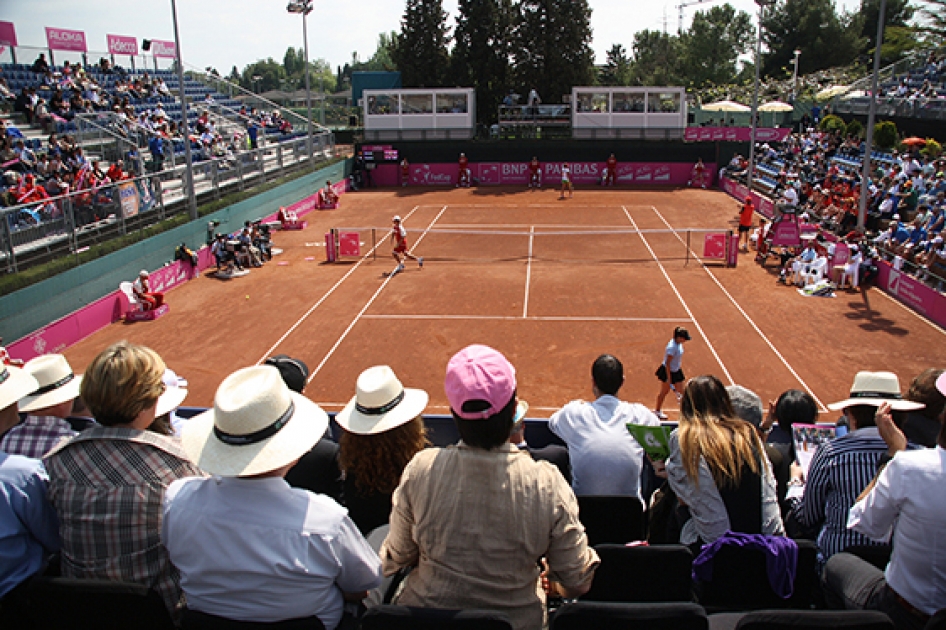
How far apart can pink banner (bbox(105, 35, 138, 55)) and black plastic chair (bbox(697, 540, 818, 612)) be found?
40193 millimetres

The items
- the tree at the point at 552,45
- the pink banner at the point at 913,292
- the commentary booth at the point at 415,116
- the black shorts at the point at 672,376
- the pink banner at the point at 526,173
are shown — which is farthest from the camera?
the tree at the point at 552,45

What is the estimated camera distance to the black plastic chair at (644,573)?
13.0ft

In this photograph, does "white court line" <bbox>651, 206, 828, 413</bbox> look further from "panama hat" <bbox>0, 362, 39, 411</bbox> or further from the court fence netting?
"panama hat" <bbox>0, 362, 39, 411</bbox>

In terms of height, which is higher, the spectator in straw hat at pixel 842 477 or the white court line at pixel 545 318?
the spectator in straw hat at pixel 842 477

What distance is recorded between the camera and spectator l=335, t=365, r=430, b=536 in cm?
428

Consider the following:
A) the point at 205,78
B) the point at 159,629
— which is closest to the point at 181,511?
the point at 159,629

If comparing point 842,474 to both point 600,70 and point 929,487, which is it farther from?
point 600,70

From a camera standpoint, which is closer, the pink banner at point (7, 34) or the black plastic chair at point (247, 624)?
the black plastic chair at point (247, 624)

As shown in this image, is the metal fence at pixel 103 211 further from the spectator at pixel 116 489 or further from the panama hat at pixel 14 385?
the spectator at pixel 116 489

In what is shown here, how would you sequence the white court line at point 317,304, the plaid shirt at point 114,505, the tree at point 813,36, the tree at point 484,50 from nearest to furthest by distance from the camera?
the plaid shirt at point 114,505, the white court line at point 317,304, the tree at point 484,50, the tree at point 813,36

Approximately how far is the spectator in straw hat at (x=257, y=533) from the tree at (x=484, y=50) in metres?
52.0

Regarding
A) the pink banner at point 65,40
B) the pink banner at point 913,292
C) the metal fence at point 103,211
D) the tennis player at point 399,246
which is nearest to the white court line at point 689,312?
the pink banner at point 913,292

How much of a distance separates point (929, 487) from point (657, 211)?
29615mm

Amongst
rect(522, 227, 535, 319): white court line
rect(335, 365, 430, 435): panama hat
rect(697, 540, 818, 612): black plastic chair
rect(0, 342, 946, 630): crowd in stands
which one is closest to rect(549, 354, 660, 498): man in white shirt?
rect(0, 342, 946, 630): crowd in stands
